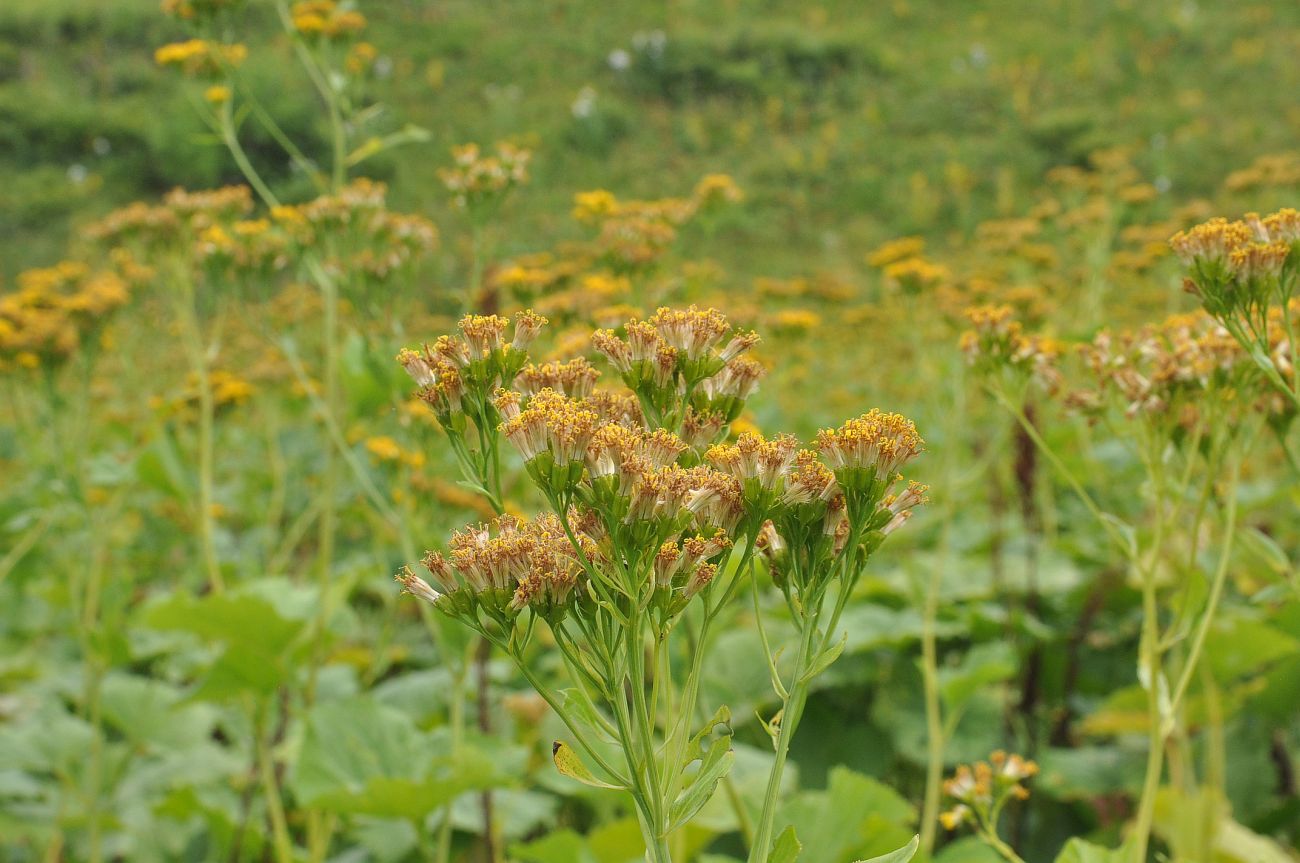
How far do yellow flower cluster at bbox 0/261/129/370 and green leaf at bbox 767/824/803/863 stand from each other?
10.8 feet

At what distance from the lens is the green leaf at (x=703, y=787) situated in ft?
3.10

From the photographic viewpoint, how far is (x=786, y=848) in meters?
0.94

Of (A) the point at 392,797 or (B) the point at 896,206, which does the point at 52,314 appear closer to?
(A) the point at 392,797

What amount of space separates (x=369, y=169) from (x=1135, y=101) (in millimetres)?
13404

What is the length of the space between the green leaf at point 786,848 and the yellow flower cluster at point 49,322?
328 centimetres

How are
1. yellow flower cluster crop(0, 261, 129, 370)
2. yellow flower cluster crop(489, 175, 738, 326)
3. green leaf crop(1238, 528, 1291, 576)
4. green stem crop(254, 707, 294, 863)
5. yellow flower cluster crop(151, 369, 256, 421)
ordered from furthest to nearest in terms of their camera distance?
yellow flower cluster crop(151, 369, 256, 421) → yellow flower cluster crop(0, 261, 129, 370) → yellow flower cluster crop(489, 175, 738, 326) → green stem crop(254, 707, 294, 863) → green leaf crop(1238, 528, 1291, 576)

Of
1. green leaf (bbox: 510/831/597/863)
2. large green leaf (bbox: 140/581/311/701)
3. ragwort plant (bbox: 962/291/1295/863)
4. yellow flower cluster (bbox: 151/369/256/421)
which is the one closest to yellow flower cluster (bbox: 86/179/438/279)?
yellow flower cluster (bbox: 151/369/256/421)

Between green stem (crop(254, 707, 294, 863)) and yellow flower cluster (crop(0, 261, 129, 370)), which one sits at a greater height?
yellow flower cluster (crop(0, 261, 129, 370))

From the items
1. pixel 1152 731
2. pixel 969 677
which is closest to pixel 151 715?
pixel 969 677

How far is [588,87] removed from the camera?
66.2 feet

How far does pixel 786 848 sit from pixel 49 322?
11.1ft

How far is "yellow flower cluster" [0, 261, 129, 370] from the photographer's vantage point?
3.36m

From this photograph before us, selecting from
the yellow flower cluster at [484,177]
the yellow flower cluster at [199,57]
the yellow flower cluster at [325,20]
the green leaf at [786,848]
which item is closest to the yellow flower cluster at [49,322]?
the yellow flower cluster at [199,57]

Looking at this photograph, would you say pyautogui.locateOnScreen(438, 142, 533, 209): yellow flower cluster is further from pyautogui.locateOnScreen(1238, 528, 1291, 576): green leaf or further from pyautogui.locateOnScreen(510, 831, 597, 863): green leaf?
pyautogui.locateOnScreen(1238, 528, 1291, 576): green leaf
